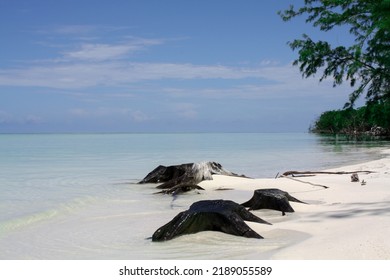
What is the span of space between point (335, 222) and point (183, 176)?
646 cm

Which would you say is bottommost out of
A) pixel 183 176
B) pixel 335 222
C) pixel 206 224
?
pixel 335 222

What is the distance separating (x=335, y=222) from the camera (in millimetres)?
6328

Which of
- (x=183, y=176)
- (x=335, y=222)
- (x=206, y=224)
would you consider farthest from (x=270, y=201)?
(x=183, y=176)

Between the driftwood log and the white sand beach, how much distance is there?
1155 millimetres

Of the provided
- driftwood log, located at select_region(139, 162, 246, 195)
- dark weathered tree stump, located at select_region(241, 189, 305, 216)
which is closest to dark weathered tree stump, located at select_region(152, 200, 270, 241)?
dark weathered tree stump, located at select_region(241, 189, 305, 216)

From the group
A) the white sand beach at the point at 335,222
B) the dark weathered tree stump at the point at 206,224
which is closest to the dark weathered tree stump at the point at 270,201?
the white sand beach at the point at 335,222

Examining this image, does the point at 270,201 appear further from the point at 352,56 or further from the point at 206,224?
the point at 352,56

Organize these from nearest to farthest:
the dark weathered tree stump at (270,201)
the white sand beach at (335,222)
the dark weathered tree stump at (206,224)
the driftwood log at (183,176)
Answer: the white sand beach at (335,222) < the dark weathered tree stump at (206,224) < the dark weathered tree stump at (270,201) < the driftwood log at (183,176)

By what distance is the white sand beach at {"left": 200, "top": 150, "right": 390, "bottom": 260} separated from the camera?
4688mm

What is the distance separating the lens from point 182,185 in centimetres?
1138

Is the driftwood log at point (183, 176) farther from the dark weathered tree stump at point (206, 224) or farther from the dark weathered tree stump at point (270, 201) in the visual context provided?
the dark weathered tree stump at point (206, 224)

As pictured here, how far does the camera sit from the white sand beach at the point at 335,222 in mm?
4688

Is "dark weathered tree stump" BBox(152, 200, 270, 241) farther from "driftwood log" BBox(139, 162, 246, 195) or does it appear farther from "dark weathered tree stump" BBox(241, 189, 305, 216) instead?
"driftwood log" BBox(139, 162, 246, 195)

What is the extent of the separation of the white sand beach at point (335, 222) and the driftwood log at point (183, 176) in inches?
45.5
